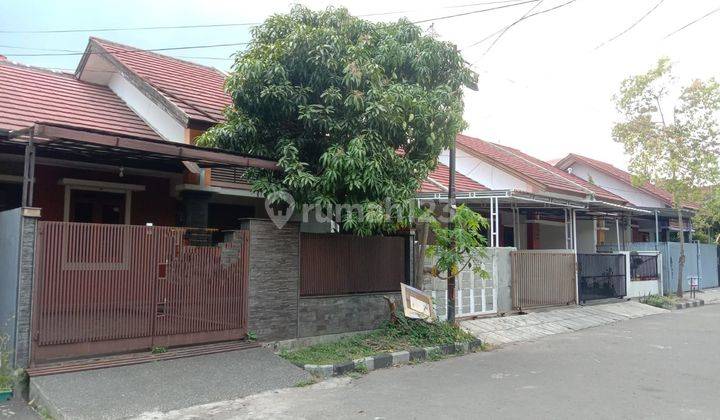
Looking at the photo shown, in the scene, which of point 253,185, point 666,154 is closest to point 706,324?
point 666,154

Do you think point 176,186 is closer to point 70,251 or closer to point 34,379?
point 70,251

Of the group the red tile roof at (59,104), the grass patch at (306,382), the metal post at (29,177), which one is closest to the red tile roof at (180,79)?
the red tile roof at (59,104)

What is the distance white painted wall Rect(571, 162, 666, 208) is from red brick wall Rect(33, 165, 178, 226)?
22047 mm

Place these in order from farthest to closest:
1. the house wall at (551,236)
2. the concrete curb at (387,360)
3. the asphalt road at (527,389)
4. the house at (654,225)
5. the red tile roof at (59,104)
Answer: the house wall at (551,236)
the house at (654,225)
the red tile roof at (59,104)
the concrete curb at (387,360)
the asphalt road at (527,389)

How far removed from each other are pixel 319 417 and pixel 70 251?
378 centimetres

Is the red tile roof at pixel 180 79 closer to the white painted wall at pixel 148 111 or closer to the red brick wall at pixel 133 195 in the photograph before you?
the white painted wall at pixel 148 111

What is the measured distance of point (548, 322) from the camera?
1336cm

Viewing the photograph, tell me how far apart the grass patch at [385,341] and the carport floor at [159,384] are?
60cm

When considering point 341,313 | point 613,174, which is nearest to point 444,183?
point 341,313

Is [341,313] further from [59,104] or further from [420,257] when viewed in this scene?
[59,104]

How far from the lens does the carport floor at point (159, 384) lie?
595cm

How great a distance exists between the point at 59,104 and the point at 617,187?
24696mm

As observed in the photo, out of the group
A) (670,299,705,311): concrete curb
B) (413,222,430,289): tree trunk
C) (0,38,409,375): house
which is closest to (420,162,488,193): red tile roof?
(413,222,430,289): tree trunk

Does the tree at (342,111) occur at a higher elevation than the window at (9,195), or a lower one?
higher
